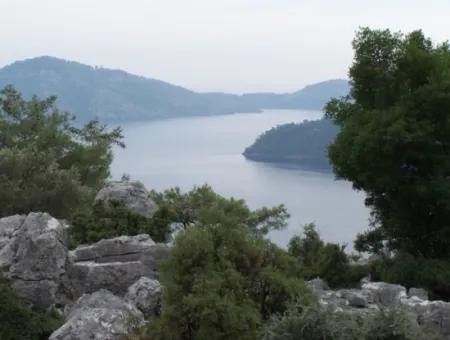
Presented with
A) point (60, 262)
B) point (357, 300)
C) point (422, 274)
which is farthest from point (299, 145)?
point (60, 262)

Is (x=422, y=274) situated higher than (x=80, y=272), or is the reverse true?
(x=80, y=272)

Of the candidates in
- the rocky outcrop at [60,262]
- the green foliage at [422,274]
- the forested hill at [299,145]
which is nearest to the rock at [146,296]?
the rocky outcrop at [60,262]

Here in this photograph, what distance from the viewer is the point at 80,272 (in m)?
13.4

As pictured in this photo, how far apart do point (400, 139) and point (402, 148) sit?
2.31ft

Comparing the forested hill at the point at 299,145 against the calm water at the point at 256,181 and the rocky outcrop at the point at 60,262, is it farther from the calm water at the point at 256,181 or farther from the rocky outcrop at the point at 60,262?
the rocky outcrop at the point at 60,262

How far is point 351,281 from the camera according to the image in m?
17.1

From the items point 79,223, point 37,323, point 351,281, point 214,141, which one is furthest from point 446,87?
point 214,141

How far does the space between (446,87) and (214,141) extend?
17529cm

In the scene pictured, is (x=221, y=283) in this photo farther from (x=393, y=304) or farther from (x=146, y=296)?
(x=393, y=304)

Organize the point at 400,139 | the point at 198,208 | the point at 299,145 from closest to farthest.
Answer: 1. the point at 400,139
2. the point at 198,208
3. the point at 299,145

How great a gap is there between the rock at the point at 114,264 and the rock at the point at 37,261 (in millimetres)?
544

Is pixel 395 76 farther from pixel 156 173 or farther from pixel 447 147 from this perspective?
pixel 156 173

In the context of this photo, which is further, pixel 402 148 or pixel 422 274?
pixel 402 148

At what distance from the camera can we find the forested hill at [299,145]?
4510 inches
